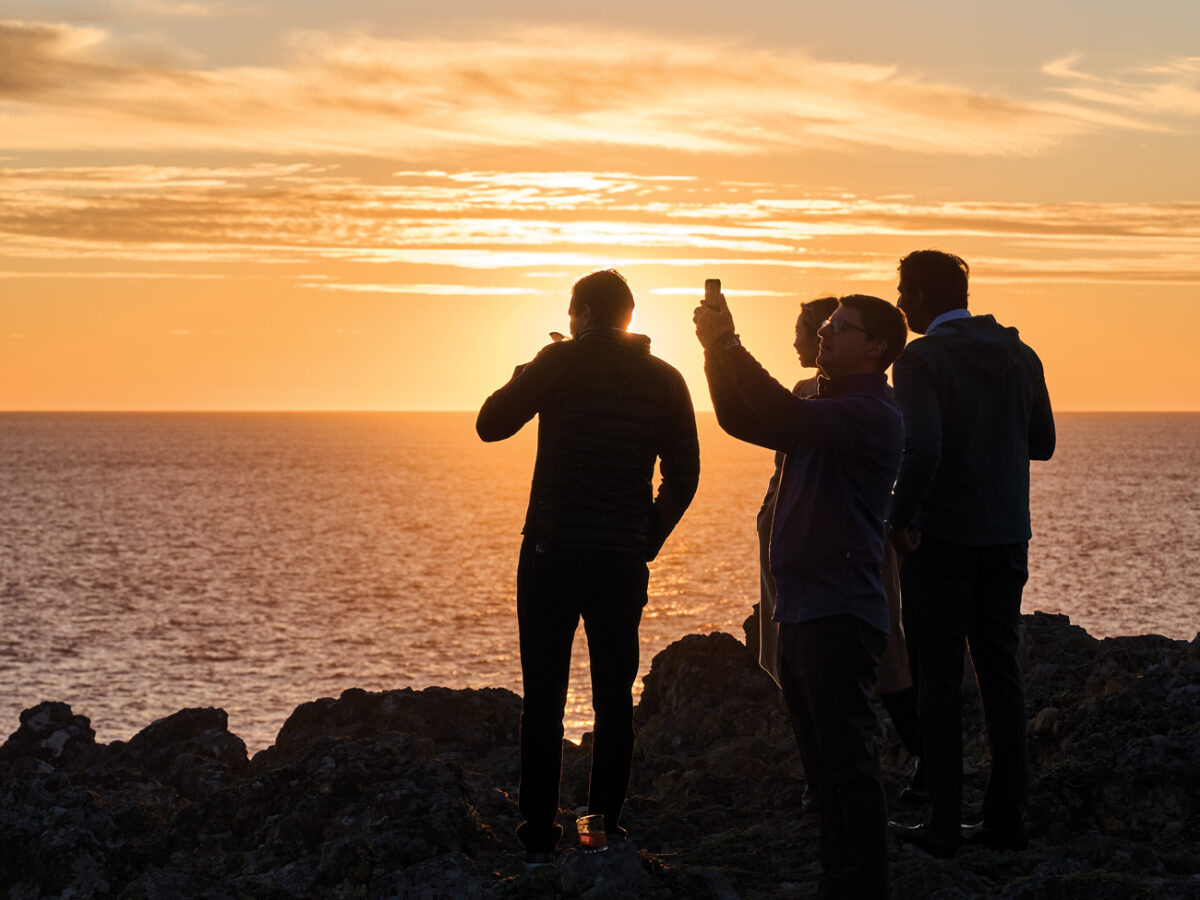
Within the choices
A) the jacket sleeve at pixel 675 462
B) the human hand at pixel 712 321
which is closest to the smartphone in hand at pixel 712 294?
the human hand at pixel 712 321

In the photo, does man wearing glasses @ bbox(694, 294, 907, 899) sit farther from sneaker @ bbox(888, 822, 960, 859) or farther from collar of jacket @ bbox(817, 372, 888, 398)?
sneaker @ bbox(888, 822, 960, 859)

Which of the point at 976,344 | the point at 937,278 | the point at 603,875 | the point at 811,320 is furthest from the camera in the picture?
the point at 811,320

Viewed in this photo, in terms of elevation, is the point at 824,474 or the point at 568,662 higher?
the point at 824,474

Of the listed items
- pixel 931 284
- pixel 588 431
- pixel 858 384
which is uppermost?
pixel 931 284

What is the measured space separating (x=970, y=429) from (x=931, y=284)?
2.44 feet

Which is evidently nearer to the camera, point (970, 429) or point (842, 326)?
point (842, 326)

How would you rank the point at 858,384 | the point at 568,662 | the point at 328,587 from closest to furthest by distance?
the point at 858,384
the point at 568,662
the point at 328,587

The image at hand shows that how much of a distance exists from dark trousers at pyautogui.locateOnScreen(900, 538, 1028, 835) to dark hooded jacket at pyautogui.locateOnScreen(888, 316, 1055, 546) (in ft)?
0.41

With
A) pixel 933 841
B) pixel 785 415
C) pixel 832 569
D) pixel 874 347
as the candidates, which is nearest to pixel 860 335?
pixel 874 347

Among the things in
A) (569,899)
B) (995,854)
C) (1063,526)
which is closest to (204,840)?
(569,899)

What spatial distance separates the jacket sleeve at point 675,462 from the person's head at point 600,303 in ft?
1.30

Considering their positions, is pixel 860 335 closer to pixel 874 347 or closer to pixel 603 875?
pixel 874 347

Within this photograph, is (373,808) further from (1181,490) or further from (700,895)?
(1181,490)

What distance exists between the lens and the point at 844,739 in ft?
15.9
